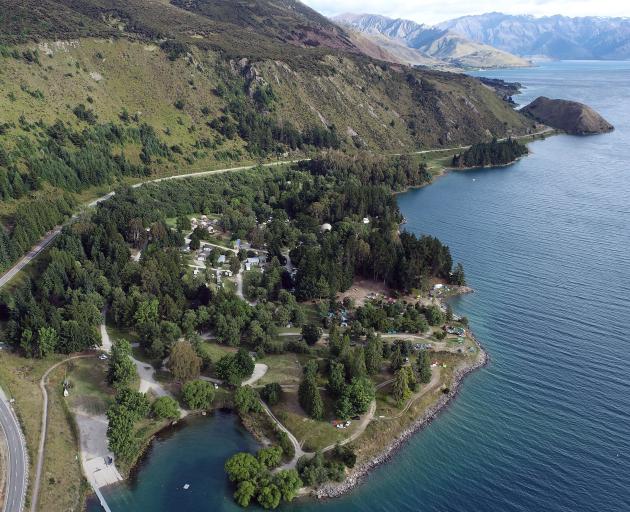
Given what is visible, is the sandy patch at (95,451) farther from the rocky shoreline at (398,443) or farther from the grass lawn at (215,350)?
the rocky shoreline at (398,443)

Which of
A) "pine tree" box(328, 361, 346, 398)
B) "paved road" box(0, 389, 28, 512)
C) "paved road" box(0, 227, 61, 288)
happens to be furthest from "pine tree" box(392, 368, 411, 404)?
"paved road" box(0, 227, 61, 288)

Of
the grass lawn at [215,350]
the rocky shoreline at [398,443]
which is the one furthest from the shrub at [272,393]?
the rocky shoreline at [398,443]

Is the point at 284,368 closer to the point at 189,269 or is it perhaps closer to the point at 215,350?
the point at 215,350

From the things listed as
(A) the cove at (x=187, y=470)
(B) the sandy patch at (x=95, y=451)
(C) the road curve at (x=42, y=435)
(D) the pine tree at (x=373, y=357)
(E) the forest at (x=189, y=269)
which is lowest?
(A) the cove at (x=187, y=470)

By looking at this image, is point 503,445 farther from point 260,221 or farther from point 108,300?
point 260,221

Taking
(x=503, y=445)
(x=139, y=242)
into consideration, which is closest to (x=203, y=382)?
(x=503, y=445)

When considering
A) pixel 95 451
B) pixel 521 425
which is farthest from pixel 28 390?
pixel 521 425

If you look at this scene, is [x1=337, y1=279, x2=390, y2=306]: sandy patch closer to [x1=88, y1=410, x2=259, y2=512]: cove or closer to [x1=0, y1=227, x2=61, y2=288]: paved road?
[x1=88, y1=410, x2=259, y2=512]: cove
